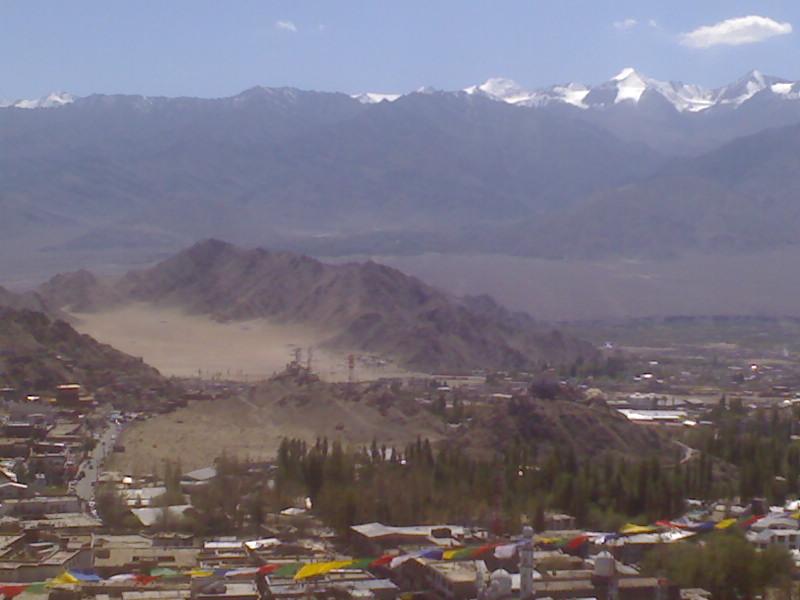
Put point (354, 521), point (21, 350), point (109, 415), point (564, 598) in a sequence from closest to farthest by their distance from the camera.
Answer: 1. point (564, 598)
2. point (354, 521)
3. point (109, 415)
4. point (21, 350)

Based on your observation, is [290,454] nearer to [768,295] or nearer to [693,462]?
[693,462]

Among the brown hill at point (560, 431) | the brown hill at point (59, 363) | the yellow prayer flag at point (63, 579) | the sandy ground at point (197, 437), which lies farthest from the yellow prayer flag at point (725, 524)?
the brown hill at point (59, 363)

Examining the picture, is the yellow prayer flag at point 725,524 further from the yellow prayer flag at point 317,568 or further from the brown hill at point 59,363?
the brown hill at point 59,363

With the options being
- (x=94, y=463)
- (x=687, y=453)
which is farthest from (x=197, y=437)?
(x=687, y=453)

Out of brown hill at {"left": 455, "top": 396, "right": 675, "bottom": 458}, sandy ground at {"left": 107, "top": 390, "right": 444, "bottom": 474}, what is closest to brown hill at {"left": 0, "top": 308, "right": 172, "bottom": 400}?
sandy ground at {"left": 107, "top": 390, "right": 444, "bottom": 474}

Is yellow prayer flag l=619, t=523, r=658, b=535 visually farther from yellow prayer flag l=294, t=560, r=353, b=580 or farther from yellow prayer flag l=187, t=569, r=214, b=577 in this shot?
yellow prayer flag l=187, t=569, r=214, b=577

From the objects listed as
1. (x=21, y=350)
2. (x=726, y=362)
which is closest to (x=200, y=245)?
(x=726, y=362)

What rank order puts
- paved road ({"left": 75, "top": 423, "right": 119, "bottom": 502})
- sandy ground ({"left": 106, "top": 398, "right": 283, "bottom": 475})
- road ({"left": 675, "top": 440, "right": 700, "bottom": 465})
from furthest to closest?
1. sandy ground ({"left": 106, "top": 398, "right": 283, "bottom": 475})
2. road ({"left": 675, "top": 440, "right": 700, "bottom": 465})
3. paved road ({"left": 75, "top": 423, "right": 119, "bottom": 502})
